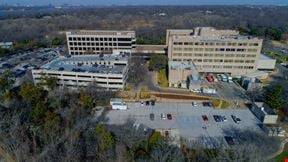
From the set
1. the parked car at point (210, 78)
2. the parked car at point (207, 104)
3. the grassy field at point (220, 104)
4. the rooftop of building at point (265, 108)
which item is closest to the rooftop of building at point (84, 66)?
the parked car at point (207, 104)

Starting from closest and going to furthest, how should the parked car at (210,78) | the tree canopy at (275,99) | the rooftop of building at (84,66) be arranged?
the tree canopy at (275,99), the rooftop of building at (84,66), the parked car at (210,78)

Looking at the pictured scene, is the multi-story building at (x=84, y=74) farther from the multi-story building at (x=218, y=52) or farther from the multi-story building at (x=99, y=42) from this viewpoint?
the multi-story building at (x=99, y=42)

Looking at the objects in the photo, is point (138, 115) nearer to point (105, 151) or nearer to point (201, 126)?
point (201, 126)

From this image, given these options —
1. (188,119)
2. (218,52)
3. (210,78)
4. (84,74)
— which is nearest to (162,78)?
(210,78)

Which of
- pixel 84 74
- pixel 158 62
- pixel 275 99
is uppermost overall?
pixel 84 74

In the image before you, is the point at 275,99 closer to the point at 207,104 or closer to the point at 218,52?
the point at 207,104

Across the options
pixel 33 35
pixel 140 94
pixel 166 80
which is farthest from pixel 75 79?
pixel 33 35
